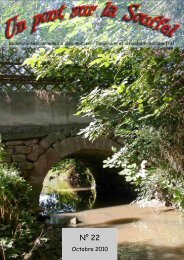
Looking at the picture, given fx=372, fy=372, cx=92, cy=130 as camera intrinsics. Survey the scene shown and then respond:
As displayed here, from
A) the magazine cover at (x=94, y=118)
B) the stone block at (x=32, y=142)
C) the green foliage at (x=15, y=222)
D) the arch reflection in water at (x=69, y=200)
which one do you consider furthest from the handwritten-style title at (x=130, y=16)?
the arch reflection in water at (x=69, y=200)

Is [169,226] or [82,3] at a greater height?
[82,3]

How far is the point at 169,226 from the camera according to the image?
228 inches

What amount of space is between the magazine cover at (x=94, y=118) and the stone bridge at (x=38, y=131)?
0.02m

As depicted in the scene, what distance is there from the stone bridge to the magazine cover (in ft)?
0.06

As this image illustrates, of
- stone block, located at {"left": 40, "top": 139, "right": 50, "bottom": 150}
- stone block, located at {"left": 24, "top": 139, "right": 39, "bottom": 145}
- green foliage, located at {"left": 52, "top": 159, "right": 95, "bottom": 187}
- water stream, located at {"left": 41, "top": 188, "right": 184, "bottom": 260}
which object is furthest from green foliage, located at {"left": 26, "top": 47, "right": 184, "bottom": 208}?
green foliage, located at {"left": 52, "top": 159, "right": 95, "bottom": 187}

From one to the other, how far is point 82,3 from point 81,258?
2.29m

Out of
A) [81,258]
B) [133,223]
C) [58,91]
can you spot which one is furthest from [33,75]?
[81,258]

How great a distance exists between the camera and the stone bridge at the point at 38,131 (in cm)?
628

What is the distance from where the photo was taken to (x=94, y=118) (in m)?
6.30

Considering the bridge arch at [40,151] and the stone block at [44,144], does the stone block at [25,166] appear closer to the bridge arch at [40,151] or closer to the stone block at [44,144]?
the bridge arch at [40,151]

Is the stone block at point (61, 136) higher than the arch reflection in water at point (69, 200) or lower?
higher

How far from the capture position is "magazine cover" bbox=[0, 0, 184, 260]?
352 cm

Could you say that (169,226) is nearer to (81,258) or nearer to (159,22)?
(159,22)

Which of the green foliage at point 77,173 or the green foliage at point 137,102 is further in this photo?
the green foliage at point 77,173
